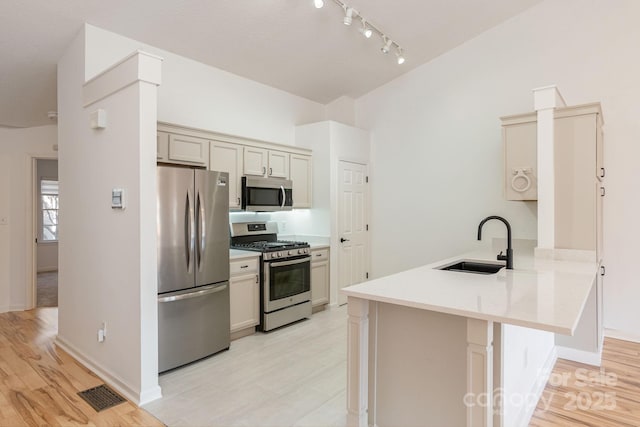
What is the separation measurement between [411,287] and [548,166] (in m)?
1.75

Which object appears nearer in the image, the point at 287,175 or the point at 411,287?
the point at 411,287

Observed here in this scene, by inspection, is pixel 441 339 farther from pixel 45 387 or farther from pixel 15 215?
pixel 15 215

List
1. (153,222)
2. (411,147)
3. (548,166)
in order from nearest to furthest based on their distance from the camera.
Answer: (153,222) → (548,166) → (411,147)

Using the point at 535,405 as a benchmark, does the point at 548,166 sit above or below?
above

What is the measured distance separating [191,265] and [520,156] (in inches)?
123

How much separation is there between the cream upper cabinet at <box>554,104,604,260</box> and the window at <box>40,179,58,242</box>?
918 centimetres

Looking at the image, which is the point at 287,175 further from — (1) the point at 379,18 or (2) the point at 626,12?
(2) the point at 626,12

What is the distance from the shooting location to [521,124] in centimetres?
343

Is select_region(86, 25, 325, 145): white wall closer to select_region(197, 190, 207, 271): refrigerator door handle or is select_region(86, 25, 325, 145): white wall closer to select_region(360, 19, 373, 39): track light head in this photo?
select_region(197, 190, 207, 271): refrigerator door handle

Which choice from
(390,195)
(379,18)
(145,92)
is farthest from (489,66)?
(145,92)

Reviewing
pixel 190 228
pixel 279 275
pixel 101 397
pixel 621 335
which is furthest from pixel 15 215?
pixel 621 335

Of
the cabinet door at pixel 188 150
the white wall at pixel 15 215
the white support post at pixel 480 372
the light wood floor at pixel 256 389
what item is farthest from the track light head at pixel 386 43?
the white wall at pixel 15 215

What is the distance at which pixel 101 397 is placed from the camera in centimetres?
254

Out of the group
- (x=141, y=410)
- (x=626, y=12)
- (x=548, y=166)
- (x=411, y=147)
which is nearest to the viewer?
(x=141, y=410)
